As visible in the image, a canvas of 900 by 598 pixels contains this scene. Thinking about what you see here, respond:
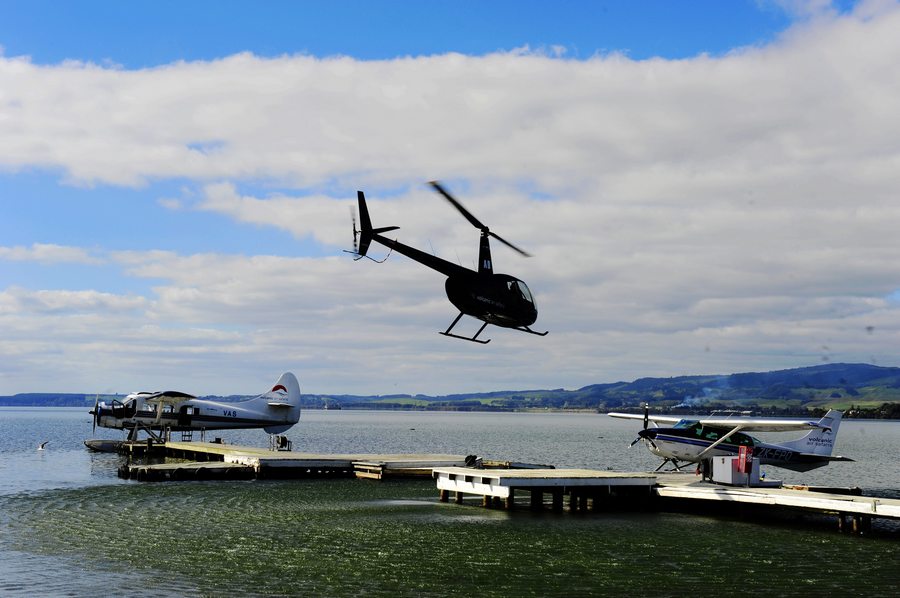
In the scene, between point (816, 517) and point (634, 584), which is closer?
point (634, 584)

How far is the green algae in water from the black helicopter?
6.26 m

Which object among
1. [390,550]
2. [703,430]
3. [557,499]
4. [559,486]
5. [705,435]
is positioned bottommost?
[390,550]

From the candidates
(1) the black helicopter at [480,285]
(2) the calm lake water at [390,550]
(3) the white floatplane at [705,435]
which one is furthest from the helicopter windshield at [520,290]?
(2) the calm lake water at [390,550]

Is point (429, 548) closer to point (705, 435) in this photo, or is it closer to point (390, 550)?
point (390, 550)

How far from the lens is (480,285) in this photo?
96.1 ft

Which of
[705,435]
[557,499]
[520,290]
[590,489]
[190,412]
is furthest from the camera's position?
[190,412]

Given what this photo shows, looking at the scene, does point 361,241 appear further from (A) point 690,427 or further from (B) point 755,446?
(B) point 755,446

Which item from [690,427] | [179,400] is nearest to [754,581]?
[690,427]

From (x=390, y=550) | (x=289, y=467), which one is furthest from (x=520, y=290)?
(x=289, y=467)

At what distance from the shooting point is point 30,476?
40.3 meters

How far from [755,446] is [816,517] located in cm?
737

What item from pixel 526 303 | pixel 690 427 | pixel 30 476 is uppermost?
pixel 526 303

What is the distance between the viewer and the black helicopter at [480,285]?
89.0ft

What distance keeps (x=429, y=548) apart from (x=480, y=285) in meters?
10.7
